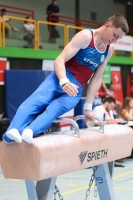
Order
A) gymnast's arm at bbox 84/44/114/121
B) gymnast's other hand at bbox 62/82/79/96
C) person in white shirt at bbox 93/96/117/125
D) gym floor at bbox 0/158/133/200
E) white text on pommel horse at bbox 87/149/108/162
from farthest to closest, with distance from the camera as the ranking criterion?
person in white shirt at bbox 93/96/117/125, gym floor at bbox 0/158/133/200, gymnast's arm at bbox 84/44/114/121, white text on pommel horse at bbox 87/149/108/162, gymnast's other hand at bbox 62/82/79/96

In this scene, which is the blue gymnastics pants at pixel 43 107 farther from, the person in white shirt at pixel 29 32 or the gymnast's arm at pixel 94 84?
the person in white shirt at pixel 29 32

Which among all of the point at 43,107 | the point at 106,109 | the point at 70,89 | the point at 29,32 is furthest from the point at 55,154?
the point at 29,32

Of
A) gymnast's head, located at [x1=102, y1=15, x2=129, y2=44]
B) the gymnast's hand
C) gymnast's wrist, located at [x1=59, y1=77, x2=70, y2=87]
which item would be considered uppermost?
gymnast's head, located at [x1=102, y1=15, x2=129, y2=44]

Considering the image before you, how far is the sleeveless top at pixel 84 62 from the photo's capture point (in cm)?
389

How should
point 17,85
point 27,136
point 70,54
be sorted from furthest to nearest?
point 17,85
point 70,54
point 27,136

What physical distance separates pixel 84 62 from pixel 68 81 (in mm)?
452

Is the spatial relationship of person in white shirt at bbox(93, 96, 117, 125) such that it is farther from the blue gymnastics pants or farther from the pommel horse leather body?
the blue gymnastics pants

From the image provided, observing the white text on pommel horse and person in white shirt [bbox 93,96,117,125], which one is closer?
the white text on pommel horse

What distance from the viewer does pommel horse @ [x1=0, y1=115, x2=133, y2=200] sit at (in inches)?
127

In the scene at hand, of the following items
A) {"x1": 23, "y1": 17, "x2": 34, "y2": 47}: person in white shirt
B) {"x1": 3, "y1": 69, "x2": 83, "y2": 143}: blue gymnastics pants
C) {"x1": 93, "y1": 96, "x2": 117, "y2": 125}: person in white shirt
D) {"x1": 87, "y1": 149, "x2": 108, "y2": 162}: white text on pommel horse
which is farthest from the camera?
{"x1": 23, "y1": 17, "x2": 34, "y2": 47}: person in white shirt

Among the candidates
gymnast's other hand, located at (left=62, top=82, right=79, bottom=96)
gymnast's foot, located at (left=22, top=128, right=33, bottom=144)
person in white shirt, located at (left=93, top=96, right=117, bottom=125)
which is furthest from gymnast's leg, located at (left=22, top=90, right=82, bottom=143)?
person in white shirt, located at (left=93, top=96, right=117, bottom=125)

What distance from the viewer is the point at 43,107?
365cm

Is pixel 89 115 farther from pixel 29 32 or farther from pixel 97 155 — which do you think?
pixel 29 32

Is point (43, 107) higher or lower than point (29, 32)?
lower
